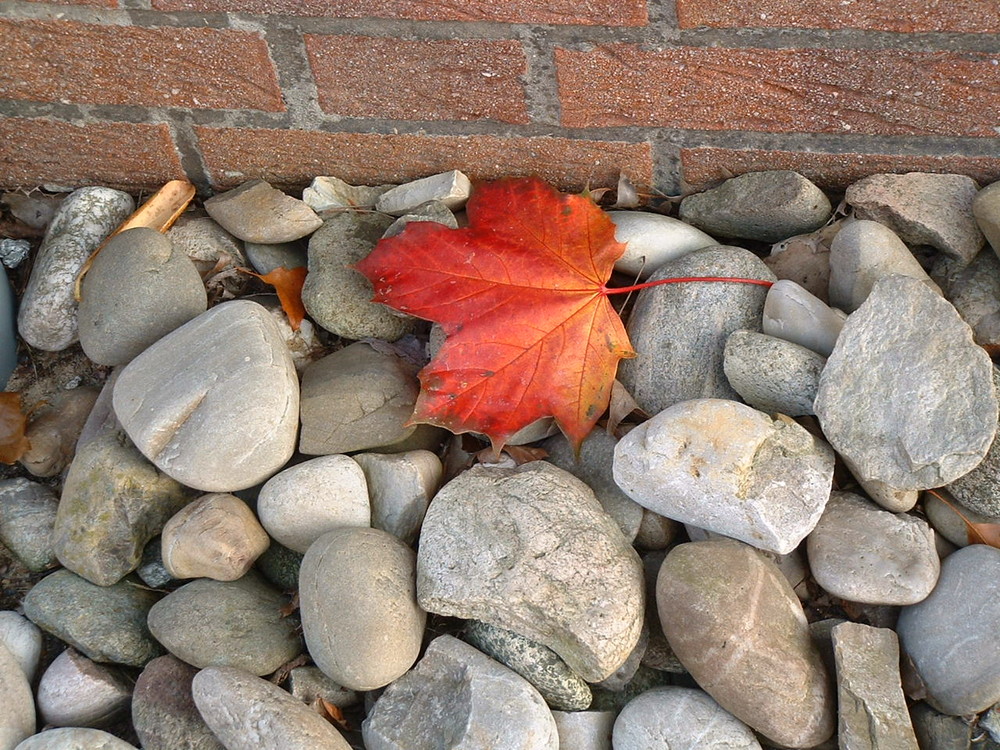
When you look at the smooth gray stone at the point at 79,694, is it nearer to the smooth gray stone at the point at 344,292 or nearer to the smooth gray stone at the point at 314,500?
the smooth gray stone at the point at 314,500

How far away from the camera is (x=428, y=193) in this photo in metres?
1.65

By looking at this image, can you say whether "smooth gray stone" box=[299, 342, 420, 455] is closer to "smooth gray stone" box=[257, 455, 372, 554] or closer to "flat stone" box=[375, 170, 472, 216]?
"smooth gray stone" box=[257, 455, 372, 554]

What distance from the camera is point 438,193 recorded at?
1637mm

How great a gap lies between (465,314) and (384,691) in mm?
581

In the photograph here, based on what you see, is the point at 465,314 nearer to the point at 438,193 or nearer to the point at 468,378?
the point at 468,378

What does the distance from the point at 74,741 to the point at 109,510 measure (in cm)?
35

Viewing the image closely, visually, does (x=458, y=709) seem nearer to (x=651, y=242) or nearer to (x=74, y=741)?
(x=74, y=741)

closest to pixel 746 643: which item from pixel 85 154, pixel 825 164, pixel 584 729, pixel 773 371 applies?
pixel 584 729

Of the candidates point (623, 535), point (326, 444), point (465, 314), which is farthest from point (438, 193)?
point (623, 535)

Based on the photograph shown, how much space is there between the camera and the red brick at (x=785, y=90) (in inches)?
54.7

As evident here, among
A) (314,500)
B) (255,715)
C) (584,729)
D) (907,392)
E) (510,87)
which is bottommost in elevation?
(584,729)

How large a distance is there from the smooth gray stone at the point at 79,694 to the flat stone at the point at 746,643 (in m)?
0.83

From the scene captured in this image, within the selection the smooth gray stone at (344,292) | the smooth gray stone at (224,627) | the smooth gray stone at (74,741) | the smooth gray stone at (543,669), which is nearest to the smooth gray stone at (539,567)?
the smooth gray stone at (543,669)

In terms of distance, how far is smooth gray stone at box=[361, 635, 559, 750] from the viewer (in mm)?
1224
